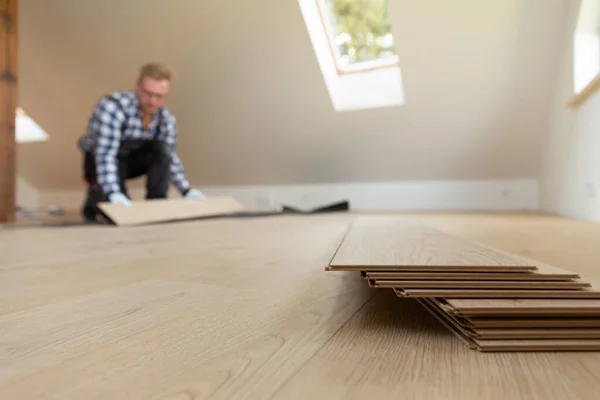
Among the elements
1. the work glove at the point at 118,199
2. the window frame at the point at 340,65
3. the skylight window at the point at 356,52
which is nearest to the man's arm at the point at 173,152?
the work glove at the point at 118,199

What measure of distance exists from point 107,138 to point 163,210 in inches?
21.3

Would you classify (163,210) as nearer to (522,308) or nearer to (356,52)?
(356,52)

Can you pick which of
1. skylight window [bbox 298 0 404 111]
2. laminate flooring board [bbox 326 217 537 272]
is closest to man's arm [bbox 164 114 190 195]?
skylight window [bbox 298 0 404 111]

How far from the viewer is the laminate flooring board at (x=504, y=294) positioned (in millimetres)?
533

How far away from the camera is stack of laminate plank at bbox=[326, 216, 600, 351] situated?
495 millimetres

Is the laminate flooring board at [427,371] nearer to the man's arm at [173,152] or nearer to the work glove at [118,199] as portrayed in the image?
the work glove at [118,199]

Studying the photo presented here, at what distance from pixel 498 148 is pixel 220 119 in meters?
2.48

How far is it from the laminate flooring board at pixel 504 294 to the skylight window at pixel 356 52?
117 inches

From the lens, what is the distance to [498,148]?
3.74 metres

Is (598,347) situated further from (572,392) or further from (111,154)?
(111,154)

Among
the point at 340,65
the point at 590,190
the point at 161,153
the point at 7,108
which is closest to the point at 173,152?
the point at 161,153

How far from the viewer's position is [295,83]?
3664 millimetres

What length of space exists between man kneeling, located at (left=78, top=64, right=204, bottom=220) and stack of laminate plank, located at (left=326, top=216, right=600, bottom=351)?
228 cm

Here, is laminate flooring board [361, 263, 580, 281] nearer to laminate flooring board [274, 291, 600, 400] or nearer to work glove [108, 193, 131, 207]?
laminate flooring board [274, 291, 600, 400]
